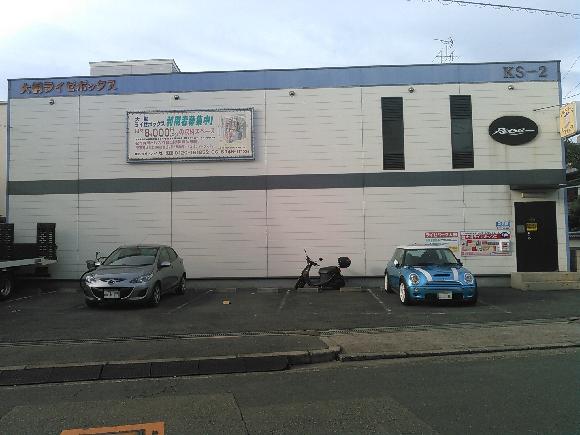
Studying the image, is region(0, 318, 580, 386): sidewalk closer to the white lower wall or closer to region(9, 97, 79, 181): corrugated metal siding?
the white lower wall

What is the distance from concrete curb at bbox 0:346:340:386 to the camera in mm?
6391

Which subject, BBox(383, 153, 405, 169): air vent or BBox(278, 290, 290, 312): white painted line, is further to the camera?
BBox(383, 153, 405, 169): air vent

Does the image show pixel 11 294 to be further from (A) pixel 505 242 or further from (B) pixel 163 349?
(A) pixel 505 242

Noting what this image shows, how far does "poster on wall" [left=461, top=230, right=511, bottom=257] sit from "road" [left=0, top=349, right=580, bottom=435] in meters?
10.0

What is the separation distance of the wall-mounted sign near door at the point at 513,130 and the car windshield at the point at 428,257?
583 centimetres

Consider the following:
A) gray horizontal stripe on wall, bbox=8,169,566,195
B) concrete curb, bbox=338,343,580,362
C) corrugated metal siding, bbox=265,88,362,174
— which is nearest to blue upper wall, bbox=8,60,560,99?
corrugated metal siding, bbox=265,88,362,174

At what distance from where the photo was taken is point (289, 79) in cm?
1730

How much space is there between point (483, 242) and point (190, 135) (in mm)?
10659

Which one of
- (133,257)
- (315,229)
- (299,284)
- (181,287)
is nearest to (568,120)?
(315,229)

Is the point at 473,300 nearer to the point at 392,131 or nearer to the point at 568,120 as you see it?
the point at 392,131

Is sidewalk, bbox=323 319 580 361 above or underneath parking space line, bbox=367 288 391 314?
above

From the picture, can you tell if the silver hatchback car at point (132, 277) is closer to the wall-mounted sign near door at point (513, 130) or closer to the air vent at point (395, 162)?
the air vent at point (395, 162)

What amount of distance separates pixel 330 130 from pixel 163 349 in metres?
11.3

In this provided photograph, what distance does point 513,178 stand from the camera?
1675cm
